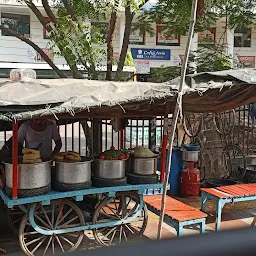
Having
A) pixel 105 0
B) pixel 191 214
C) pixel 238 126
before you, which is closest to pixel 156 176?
pixel 191 214

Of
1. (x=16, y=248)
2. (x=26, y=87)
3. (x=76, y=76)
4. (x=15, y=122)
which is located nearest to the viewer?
(x=15, y=122)

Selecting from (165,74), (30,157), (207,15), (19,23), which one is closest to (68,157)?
(30,157)

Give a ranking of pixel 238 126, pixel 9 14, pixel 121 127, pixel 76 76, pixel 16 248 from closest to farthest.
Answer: pixel 16 248 → pixel 121 127 → pixel 76 76 → pixel 238 126 → pixel 9 14

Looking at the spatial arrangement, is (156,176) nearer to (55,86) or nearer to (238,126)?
(55,86)

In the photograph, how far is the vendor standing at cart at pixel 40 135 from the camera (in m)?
5.78

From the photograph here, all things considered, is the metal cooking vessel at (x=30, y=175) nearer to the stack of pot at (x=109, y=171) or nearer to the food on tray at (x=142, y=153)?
the stack of pot at (x=109, y=171)

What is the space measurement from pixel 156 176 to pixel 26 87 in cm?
209

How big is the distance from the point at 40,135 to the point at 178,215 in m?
2.25

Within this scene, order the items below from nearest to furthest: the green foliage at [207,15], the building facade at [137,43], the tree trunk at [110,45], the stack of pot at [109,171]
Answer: the stack of pot at [109,171] < the tree trunk at [110,45] < the green foliage at [207,15] < the building facade at [137,43]

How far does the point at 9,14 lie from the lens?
21.5m

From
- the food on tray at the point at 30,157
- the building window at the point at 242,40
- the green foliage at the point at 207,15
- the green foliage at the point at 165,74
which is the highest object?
the building window at the point at 242,40

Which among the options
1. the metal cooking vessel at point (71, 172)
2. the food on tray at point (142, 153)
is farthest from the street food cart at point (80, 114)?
the food on tray at point (142, 153)

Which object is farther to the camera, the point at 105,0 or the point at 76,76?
the point at 76,76

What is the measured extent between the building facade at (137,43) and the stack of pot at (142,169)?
13.8 meters
